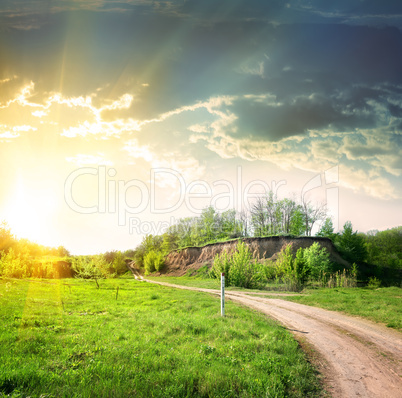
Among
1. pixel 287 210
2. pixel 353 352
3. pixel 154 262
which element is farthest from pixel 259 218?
pixel 353 352

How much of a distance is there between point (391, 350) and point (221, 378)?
5706 mm

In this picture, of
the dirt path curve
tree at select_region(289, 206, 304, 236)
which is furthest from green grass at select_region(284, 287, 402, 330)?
tree at select_region(289, 206, 304, 236)

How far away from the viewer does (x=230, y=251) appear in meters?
41.0

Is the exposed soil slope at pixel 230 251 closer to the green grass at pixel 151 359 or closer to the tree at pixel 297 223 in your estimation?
the tree at pixel 297 223

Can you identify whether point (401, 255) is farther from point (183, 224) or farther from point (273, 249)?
point (183, 224)

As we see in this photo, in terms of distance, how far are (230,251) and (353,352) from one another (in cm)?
3453

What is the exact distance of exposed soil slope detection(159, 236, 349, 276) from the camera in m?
44.0

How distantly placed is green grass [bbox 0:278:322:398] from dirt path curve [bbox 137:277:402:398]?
0.61 meters

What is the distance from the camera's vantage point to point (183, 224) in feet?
308

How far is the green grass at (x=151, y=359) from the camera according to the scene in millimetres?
4516

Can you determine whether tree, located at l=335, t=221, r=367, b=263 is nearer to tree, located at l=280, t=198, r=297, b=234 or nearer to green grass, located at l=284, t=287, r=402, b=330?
tree, located at l=280, t=198, r=297, b=234

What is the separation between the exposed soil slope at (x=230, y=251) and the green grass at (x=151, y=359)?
97.7 ft

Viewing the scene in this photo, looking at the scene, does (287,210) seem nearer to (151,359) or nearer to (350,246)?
(350,246)

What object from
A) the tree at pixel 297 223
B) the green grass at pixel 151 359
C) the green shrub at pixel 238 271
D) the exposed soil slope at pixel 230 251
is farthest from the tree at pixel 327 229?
the green grass at pixel 151 359
